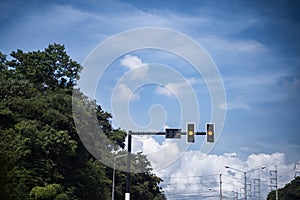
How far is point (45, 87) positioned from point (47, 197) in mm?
19644

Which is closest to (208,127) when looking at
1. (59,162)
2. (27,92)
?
(59,162)

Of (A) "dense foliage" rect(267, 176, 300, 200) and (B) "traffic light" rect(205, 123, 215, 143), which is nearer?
(B) "traffic light" rect(205, 123, 215, 143)

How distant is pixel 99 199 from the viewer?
53.8 meters

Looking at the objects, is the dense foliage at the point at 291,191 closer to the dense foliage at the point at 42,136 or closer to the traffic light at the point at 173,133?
the dense foliage at the point at 42,136

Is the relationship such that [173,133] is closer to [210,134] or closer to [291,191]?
[210,134]

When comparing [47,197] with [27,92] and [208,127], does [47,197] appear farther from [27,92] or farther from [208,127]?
[208,127]

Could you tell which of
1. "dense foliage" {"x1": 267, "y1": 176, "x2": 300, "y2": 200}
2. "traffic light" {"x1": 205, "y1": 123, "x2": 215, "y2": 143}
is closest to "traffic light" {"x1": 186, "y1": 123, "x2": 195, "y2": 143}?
"traffic light" {"x1": 205, "y1": 123, "x2": 215, "y2": 143}

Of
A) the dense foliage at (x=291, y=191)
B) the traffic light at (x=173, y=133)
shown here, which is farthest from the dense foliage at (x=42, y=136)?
the dense foliage at (x=291, y=191)

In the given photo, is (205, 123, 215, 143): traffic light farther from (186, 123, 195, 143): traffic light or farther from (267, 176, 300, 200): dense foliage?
(267, 176, 300, 200): dense foliage

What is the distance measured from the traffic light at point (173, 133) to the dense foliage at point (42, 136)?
33.9 feet

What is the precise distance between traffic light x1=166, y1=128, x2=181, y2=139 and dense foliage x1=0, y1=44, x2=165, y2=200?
407 inches

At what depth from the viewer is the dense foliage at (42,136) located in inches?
1539

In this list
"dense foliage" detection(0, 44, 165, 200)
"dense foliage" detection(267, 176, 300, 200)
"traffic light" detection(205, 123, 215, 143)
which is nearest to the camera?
"traffic light" detection(205, 123, 215, 143)

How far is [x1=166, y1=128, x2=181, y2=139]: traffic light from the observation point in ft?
93.5
